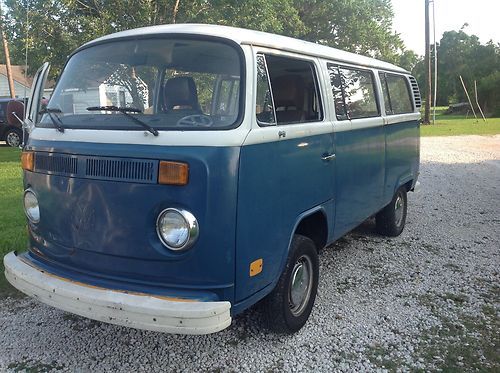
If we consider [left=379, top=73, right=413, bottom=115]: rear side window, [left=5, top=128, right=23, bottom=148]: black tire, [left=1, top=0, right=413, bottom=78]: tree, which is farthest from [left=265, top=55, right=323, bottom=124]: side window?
[left=5, top=128, right=23, bottom=148]: black tire

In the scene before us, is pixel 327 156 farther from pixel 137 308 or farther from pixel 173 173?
pixel 137 308

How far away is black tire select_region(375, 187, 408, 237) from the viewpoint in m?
5.98

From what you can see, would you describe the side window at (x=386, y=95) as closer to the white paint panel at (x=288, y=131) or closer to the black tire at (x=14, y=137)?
the white paint panel at (x=288, y=131)

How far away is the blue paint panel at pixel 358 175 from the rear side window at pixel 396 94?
58 centimetres

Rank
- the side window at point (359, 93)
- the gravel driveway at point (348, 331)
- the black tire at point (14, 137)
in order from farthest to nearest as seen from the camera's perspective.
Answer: the black tire at point (14, 137) < the side window at point (359, 93) < the gravel driveway at point (348, 331)

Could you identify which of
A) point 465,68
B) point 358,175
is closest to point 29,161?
point 358,175

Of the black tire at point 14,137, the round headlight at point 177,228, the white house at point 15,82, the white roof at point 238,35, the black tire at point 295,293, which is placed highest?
the white house at point 15,82

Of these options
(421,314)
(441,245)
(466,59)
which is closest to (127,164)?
(421,314)

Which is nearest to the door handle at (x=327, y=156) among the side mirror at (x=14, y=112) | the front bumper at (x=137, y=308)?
the front bumper at (x=137, y=308)

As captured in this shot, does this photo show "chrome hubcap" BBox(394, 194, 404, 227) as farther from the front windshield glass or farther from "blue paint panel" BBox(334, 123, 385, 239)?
the front windshield glass

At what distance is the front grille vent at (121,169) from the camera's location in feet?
9.13

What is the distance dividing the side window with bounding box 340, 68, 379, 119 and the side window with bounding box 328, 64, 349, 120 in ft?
0.30

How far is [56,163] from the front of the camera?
3.14 metres

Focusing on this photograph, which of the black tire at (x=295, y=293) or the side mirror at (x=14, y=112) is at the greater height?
the side mirror at (x=14, y=112)
